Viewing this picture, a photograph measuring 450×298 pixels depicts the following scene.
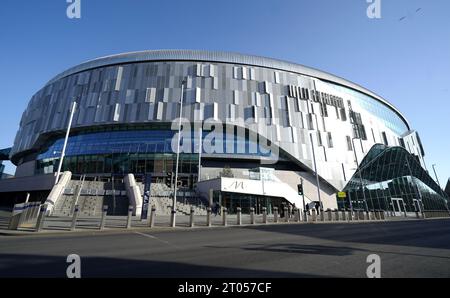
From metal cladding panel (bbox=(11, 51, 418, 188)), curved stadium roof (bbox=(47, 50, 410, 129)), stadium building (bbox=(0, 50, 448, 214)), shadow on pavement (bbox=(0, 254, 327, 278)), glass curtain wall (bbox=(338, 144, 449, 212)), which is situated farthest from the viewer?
curved stadium roof (bbox=(47, 50, 410, 129))

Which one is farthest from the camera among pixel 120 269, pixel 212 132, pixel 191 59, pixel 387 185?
pixel 191 59

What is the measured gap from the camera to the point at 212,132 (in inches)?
1919

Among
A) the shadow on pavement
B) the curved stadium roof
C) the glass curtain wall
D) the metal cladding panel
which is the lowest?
the shadow on pavement

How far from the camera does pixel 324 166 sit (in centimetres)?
5019

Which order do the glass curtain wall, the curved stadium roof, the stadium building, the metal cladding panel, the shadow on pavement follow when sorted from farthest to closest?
the curved stadium roof → the metal cladding panel → the glass curtain wall → the stadium building → the shadow on pavement

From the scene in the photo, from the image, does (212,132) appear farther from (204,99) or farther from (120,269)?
(120,269)

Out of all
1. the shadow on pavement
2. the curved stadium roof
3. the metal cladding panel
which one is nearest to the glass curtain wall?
the metal cladding panel

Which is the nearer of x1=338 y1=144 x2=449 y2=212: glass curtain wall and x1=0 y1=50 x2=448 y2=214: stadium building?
x1=0 y1=50 x2=448 y2=214: stadium building

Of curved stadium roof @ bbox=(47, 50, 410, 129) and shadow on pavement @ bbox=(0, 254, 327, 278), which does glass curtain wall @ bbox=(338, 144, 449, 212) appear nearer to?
curved stadium roof @ bbox=(47, 50, 410, 129)

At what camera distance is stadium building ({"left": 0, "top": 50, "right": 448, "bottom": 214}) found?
45969mm

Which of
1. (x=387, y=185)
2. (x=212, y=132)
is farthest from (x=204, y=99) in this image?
(x=387, y=185)
